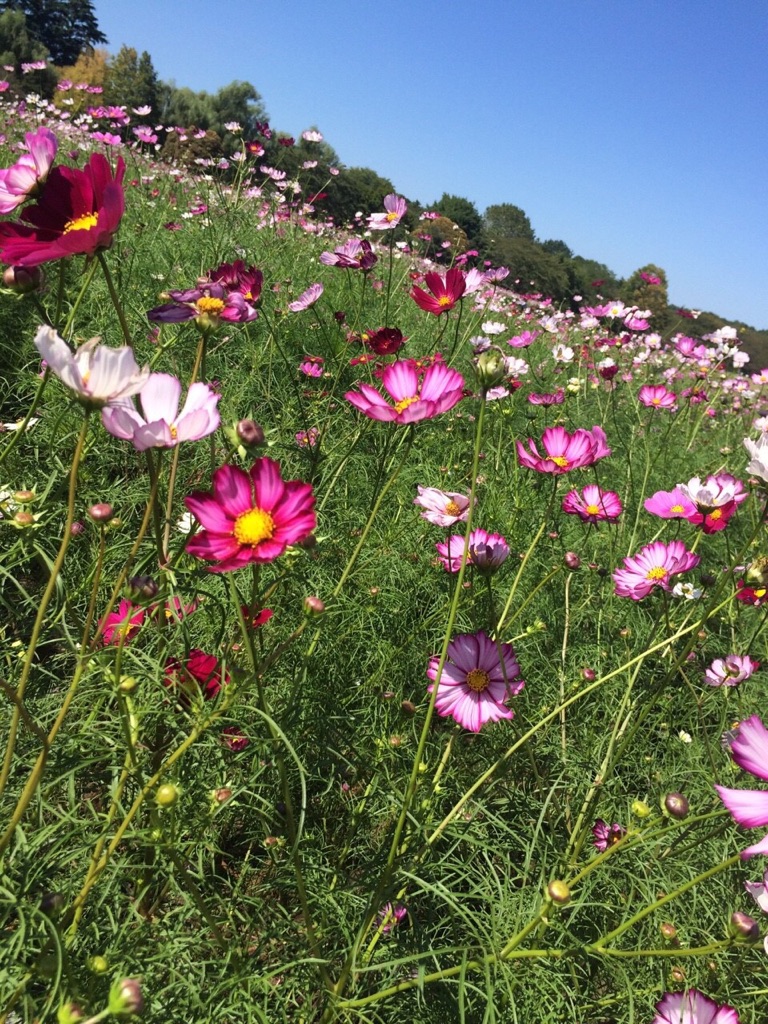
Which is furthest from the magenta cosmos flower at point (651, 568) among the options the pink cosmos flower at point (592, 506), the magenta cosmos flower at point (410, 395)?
the magenta cosmos flower at point (410, 395)

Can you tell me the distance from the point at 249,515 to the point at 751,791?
52 centimetres

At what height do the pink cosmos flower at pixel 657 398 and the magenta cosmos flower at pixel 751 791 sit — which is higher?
the magenta cosmos flower at pixel 751 791

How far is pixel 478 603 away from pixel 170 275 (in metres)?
1.79

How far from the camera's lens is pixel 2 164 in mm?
3254

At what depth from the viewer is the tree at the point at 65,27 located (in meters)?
26.0

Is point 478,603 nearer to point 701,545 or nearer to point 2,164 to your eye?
point 701,545

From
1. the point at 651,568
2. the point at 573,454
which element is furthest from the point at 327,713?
the point at 651,568

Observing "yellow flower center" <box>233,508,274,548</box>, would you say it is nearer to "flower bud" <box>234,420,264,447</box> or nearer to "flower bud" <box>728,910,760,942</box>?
"flower bud" <box>234,420,264,447</box>

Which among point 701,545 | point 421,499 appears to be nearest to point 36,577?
point 421,499

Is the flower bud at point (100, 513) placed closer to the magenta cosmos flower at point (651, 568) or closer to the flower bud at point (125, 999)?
the flower bud at point (125, 999)

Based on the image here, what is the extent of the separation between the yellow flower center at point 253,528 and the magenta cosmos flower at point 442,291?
88 centimetres

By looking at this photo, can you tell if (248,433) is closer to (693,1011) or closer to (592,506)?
(693,1011)

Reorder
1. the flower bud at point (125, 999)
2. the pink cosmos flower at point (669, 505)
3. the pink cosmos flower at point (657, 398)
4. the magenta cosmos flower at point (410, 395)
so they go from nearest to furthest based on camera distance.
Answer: the flower bud at point (125, 999) < the magenta cosmos flower at point (410, 395) < the pink cosmos flower at point (669, 505) < the pink cosmos flower at point (657, 398)

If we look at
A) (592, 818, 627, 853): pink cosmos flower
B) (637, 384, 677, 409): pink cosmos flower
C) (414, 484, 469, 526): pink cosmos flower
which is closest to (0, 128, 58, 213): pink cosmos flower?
(414, 484, 469, 526): pink cosmos flower
